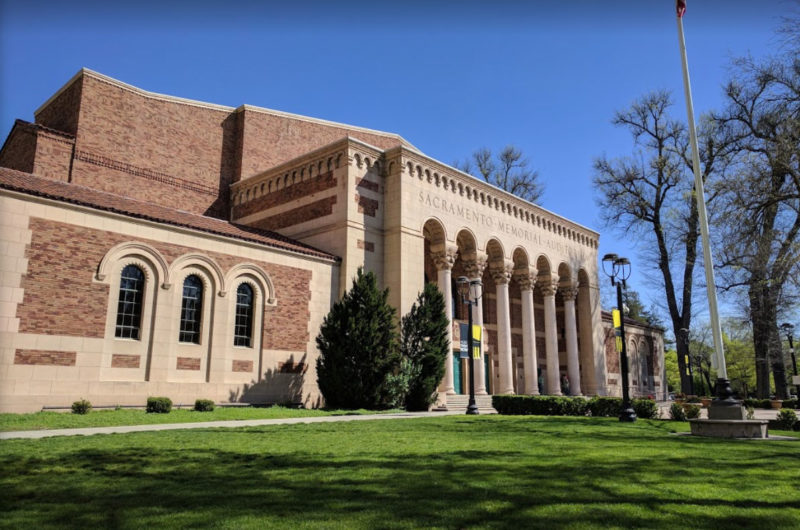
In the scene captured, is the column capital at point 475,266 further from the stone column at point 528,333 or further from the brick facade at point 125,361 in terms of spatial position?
the brick facade at point 125,361

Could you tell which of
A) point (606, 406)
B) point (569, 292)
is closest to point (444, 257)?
point (606, 406)

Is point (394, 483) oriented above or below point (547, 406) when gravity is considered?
below

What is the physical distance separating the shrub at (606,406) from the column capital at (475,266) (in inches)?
417

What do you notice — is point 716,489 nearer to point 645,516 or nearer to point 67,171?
point 645,516

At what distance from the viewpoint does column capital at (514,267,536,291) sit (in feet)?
120

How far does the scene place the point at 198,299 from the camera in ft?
71.7

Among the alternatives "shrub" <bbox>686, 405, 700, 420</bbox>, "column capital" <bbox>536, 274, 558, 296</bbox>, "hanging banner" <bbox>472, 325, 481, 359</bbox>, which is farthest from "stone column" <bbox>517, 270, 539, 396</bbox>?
"shrub" <bbox>686, 405, 700, 420</bbox>

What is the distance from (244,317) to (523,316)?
19235 millimetres

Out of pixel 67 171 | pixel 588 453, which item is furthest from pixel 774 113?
pixel 67 171

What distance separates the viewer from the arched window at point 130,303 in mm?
19562

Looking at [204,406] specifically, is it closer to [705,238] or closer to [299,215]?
[299,215]

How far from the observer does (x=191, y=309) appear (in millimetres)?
21594

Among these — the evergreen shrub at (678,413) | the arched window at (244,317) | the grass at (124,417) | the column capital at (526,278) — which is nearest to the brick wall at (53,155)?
the arched window at (244,317)

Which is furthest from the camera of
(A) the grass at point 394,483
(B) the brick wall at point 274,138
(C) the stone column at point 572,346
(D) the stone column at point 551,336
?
(C) the stone column at point 572,346
